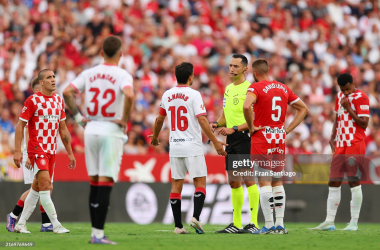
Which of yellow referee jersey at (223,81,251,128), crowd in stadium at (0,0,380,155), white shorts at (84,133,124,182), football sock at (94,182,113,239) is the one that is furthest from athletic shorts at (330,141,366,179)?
crowd in stadium at (0,0,380,155)

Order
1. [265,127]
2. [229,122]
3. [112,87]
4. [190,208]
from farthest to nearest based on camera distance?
[190,208], [229,122], [265,127], [112,87]

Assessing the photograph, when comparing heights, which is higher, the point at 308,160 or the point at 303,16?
the point at 303,16

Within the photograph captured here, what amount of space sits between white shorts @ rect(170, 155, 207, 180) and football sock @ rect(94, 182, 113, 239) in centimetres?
200

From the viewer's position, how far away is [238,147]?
9227mm

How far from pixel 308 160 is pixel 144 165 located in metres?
4.04

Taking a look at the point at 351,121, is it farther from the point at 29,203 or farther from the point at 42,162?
the point at 29,203

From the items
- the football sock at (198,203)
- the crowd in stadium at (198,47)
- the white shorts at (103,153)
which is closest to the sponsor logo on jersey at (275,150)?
the football sock at (198,203)

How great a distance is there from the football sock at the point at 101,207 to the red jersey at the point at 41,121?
2613mm

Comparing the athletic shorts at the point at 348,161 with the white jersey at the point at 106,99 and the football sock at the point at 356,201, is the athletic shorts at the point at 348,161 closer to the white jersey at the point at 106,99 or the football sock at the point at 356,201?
the football sock at the point at 356,201

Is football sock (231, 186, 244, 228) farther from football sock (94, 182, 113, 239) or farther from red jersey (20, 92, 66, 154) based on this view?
red jersey (20, 92, 66, 154)

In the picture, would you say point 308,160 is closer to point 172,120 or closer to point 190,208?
point 190,208

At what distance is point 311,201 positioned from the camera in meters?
13.6

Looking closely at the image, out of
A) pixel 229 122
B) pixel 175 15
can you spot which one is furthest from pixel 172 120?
pixel 175 15

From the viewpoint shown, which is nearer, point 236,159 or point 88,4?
point 236,159
